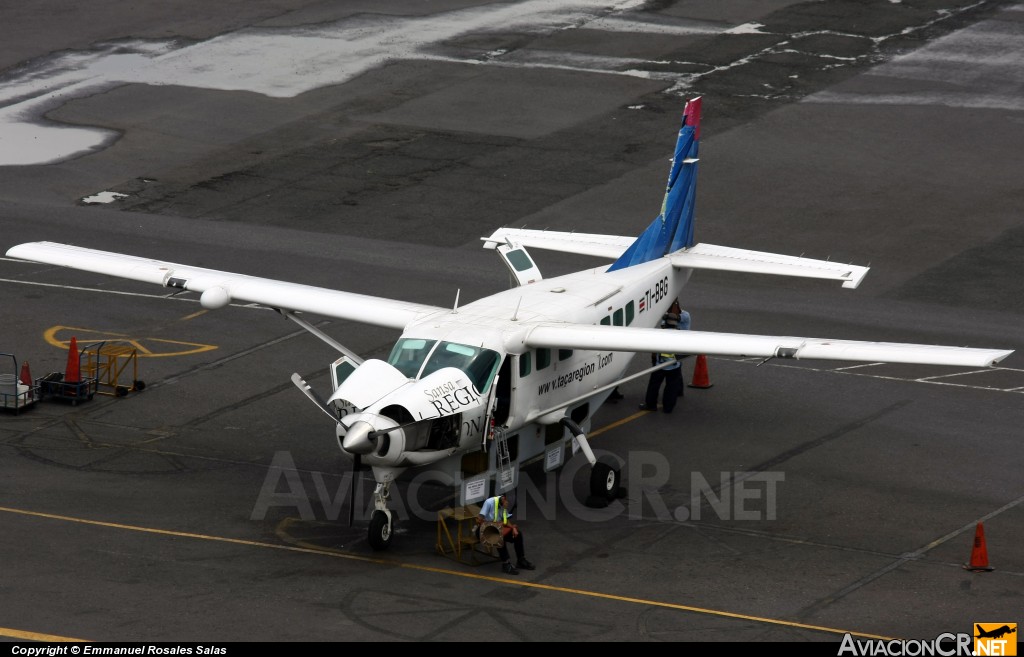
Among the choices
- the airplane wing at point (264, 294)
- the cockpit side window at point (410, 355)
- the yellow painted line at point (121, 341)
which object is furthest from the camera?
the yellow painted line at point (121, 341)

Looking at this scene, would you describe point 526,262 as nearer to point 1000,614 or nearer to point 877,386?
point 877,386

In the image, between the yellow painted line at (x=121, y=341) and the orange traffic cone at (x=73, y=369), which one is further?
the yellow painted line at (x=121, y=341)

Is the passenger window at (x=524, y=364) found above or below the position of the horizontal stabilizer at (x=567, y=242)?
below

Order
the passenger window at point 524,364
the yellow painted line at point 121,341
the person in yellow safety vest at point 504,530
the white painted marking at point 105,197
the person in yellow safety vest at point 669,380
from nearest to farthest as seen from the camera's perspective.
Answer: the person in yellow safety vest at point 504,530 → the passenger window at point 524,364 → the person in yellow safety vest at point 669,380 → the yellow painted line at point 121,341 → the white painted marking at point 105,197

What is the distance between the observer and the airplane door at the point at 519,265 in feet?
80.5

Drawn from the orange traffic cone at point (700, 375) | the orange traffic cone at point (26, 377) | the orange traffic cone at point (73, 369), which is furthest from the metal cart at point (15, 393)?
the orange traffic cone at point (700, 375)

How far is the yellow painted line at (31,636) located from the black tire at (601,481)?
8251mm

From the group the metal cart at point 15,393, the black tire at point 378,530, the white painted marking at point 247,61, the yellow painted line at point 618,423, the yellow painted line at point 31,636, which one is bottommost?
the yellow painted line at point 618,423

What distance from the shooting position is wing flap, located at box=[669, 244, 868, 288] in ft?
80.6

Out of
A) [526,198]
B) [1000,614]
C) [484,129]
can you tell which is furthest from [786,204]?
[1000,614]

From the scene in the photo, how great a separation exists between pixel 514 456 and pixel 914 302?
13.7m

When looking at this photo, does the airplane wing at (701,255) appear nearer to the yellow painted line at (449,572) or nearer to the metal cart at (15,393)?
the yellow painted line at (449,572)

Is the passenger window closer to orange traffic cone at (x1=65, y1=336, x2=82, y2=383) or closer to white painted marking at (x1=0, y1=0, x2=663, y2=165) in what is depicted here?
orange traffic cone at (x1=65, y1=336, x2=82, y2=383)

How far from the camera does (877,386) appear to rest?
27.5 meters
